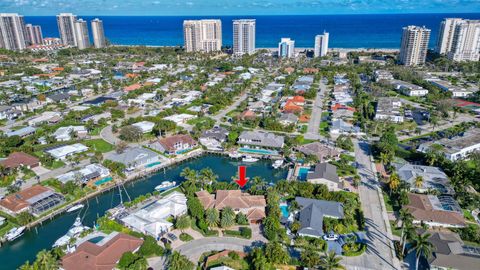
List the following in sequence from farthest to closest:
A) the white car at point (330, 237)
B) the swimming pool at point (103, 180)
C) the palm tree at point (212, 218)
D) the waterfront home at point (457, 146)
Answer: the waterfront home at point (457, 146)
the swimming pool at point (103, 180)
the palm tree at point (212, 218)
the white car at point (330, 237)

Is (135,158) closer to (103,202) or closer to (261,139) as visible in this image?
(103,202)

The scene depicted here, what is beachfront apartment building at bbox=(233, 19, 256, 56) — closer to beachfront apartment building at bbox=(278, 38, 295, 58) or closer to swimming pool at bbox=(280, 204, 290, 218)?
beachfront apartment building at bbox=(278, 38, 295, 58)

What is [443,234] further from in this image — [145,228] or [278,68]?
[278,68]

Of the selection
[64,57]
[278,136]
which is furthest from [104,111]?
[64,57]

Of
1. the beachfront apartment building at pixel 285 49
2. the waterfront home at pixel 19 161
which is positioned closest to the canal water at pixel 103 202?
the waterfront home at pixel 19 161

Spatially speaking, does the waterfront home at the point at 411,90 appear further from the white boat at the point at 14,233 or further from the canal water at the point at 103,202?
the white boat at the point at 14,233
